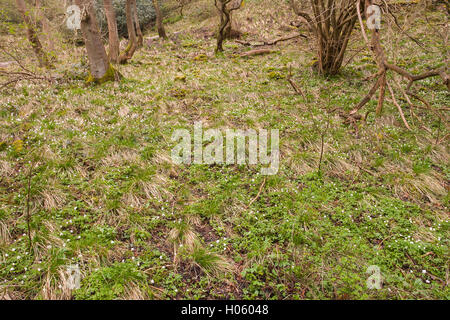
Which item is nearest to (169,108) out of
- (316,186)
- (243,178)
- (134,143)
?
(134,143)

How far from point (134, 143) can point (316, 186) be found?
3.74 metres

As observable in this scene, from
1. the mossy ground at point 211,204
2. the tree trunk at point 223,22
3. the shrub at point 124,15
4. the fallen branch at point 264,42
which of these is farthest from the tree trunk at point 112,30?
the shrub at point 124,15

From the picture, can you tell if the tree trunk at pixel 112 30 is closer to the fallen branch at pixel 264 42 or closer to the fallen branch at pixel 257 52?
the fallen branch at pixel 257 52

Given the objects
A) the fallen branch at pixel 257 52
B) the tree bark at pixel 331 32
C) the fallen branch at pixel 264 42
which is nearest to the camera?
the tree bark at pixel 331 32

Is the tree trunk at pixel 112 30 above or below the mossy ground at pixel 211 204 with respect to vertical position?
above

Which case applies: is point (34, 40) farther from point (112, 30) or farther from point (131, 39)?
point (131, 39)

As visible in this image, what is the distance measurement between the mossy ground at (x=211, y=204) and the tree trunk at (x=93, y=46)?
69cm

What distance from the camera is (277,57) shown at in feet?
36.8

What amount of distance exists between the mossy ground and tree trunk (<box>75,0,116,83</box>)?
27.0 inches

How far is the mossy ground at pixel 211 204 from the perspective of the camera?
280cm

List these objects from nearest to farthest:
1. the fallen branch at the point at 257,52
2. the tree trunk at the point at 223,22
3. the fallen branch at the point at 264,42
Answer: the tree trunk at the point at 223,22 < the fallen branch at the point at 257,52 < the fallen branch at the point at 264,42

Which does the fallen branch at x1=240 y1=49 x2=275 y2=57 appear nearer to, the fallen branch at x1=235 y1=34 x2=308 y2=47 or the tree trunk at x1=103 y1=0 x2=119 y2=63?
the fallen branch at x1=235 y1=34 x2=308 y2=47

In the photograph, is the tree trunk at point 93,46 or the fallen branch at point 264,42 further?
the fallen branch at point 264,42
